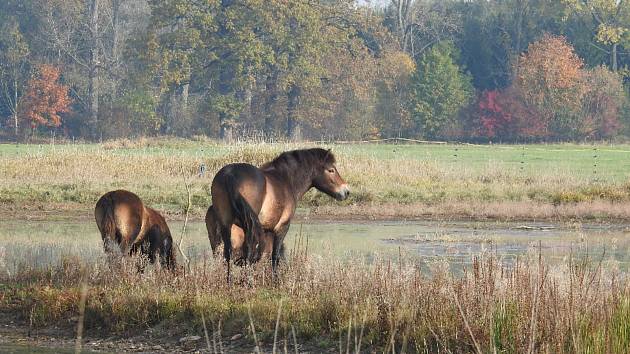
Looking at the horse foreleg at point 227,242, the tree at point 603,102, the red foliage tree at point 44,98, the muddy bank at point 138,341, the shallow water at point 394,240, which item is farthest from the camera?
the red foliage tree at point 44,98

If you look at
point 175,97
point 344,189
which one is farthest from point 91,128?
point 344,189

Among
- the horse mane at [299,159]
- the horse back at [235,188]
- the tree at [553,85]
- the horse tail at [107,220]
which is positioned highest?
the tree at [553,85]

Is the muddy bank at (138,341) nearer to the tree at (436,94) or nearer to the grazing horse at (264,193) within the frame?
the grazing horse at (264,193)

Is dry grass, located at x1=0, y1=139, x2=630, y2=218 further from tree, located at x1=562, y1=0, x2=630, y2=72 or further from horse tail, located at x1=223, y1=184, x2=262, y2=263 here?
tree, located at x1=562, y1=0, x2=630, y2=72

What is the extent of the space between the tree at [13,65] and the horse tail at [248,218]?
235ft

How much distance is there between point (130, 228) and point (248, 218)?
172cm

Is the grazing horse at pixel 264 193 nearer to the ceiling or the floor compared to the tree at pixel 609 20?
nearer to the floor

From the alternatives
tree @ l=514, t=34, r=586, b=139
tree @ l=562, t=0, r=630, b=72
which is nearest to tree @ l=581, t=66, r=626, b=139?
tree @ l=514, t=34, r=586, b=139

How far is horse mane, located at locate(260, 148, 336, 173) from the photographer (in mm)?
14703

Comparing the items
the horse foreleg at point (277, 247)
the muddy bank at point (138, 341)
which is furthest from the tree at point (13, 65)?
the muddy bank at point (138, 341)

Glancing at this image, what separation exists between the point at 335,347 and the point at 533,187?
22.7 metres

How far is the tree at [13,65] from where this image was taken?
83.2 meters

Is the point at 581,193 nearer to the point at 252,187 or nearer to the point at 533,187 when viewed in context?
the point at 533,187

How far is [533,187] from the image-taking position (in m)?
33.0
